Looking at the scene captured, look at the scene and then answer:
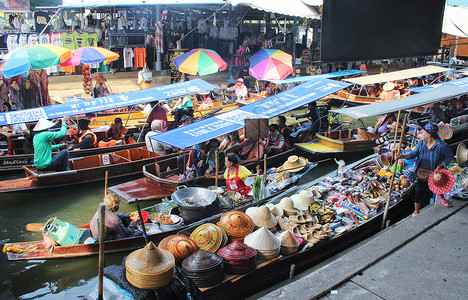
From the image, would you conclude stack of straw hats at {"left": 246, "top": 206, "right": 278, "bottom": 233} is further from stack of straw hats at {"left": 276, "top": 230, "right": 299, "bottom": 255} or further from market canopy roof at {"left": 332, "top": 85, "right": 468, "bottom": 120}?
market canopy roof at {"left": 332, "top": 85, "right": 468, "bottom": 120}

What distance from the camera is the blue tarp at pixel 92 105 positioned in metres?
8.72

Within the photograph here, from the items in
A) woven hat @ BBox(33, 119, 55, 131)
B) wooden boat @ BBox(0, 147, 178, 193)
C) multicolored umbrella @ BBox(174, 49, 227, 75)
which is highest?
multicolored umbrella @ BBox(174, 49, 227, 75)

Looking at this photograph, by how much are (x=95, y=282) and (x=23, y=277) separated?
1258 mm

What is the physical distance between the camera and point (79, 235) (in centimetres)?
617

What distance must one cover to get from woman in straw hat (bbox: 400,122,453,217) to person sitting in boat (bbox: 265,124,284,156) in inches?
156

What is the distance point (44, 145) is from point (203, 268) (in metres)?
5.59

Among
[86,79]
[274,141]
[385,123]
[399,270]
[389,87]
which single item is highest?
[86,79]

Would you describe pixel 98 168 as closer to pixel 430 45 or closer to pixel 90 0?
pixel 430 45

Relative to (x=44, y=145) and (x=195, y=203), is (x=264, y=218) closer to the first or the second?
(x=195, y=203)

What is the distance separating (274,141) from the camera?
1018 cm

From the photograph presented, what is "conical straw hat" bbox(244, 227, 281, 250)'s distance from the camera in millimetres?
5133

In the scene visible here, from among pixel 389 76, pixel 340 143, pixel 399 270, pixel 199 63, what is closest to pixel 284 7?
pixel 199 63

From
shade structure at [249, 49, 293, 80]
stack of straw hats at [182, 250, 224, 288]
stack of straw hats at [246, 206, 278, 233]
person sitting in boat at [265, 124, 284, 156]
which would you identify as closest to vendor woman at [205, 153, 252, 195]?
stack of straw hats at [246, 206, 278, 233]

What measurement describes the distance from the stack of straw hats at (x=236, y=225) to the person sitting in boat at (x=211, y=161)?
114 inches
